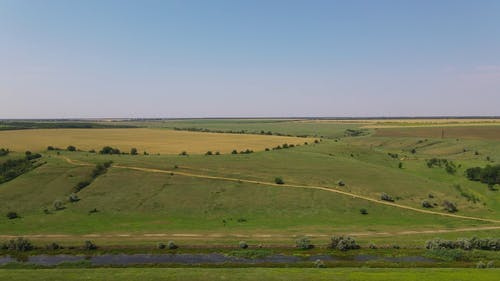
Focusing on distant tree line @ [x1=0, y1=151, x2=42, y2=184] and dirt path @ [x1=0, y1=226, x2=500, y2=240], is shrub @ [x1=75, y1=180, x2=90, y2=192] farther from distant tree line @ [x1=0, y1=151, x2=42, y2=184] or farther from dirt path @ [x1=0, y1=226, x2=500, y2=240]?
dirt path @ [x1=0, y1=226, x2=500, y2=240]

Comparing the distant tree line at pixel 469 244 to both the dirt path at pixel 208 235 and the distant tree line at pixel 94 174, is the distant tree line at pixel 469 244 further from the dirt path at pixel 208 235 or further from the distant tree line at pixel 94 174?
the distant tree line at pixel 94 174

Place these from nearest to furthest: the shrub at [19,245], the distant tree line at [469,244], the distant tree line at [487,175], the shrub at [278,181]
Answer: the distant tree line at [469,244] < the shrub at [19,245] < the shrub at [278,181] < the distant tree line at [487,175]

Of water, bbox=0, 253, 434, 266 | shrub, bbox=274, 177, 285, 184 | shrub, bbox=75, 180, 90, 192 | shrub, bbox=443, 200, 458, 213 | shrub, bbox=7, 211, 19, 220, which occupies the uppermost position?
shrub, bbox=274, 177, 285, 184

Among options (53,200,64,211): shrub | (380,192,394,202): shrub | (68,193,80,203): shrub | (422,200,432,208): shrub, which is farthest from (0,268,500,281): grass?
(380,192,394,202): shrub

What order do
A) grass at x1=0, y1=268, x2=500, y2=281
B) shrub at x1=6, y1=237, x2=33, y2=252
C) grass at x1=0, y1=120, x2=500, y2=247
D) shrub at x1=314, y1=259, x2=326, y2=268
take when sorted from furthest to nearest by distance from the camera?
1. grass at x1=0, y1=120, x2=500, y2=247
2. shrub at x1=6, y1=237, x2=33, y2=252
3. shrub at x1=314, y1=259, x2=326, y2=268
4. grass at x1=0, y1=268, x2=500, y2=281

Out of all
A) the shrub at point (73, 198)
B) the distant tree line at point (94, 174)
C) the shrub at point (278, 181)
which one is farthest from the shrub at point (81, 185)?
the shrub at point (278, 181)

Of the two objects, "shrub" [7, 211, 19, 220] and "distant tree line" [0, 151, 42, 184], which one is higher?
"distant tree line" [0, 151, 42, 184]

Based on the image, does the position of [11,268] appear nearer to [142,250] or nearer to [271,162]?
[142,250]

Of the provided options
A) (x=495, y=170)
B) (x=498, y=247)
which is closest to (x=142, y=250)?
(x=498, y=247)

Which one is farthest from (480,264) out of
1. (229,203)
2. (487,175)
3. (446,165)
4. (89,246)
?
(446,165)
